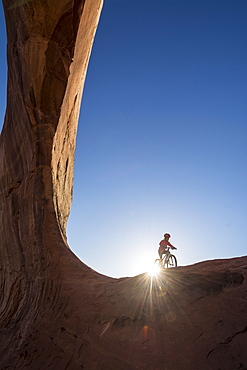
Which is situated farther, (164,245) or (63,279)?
(164,245)

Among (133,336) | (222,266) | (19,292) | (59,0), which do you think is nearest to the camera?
(133,336)

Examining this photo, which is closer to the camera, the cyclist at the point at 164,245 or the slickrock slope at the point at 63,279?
the slickrock slope at the point at 63,279

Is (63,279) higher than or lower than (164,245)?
lower

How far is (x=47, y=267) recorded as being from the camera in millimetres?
4715

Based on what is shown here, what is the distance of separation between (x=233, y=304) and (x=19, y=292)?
13.8 feet

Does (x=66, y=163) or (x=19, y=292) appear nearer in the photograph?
(x=19, y=292)

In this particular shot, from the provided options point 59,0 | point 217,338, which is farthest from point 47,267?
point 59,0

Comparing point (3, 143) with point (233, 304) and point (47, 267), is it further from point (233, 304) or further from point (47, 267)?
point (233, 304)

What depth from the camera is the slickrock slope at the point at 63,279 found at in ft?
8.09

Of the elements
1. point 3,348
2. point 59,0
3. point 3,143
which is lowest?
point 3,348

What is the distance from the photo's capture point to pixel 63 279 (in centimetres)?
439

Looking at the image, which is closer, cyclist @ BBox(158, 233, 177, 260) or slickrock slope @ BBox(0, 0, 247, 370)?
slickrock slope @ BBox(0, 0, 247, 370)

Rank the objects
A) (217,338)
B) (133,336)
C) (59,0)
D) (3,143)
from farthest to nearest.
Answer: (3,143)
(59,0)
(133,336)
(217,338)

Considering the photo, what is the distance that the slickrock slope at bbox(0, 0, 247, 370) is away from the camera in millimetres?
2467
